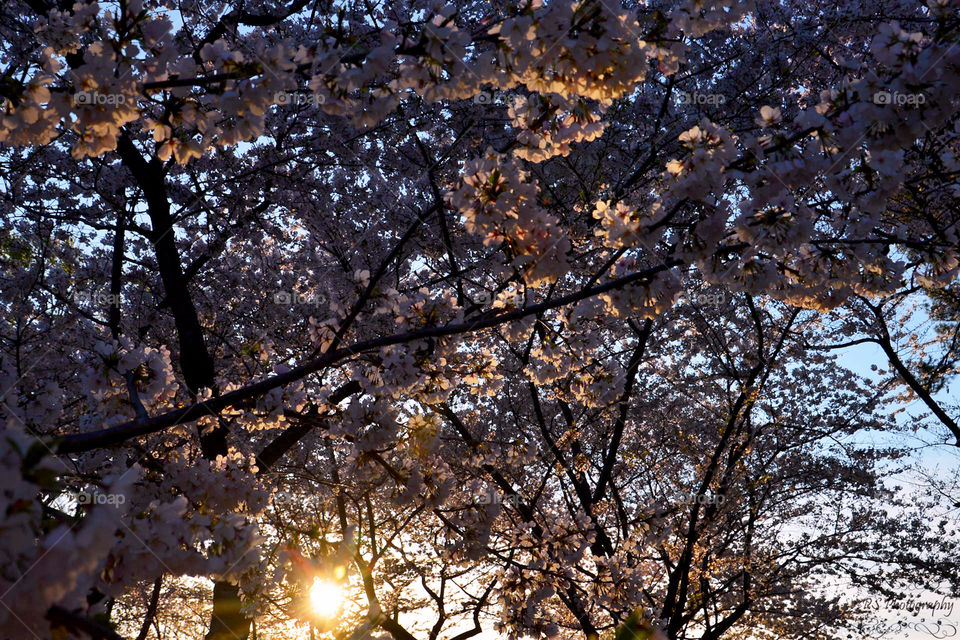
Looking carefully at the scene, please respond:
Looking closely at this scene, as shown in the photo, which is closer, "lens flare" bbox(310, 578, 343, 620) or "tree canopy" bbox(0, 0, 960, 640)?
"tree canopy" bbox(0, 0, 960, 640)

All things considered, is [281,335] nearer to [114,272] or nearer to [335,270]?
[335,270]

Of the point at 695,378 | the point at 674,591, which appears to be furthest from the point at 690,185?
the point at 695,378

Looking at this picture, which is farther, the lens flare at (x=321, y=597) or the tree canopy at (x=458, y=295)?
the lens flare at (x=321, y=597)

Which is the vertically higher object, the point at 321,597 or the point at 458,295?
the point at 458,295

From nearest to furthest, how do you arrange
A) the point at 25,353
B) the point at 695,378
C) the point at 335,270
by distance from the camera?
the point at 25,353, the point at 335,270, the point at 695,378

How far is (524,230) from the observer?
12.0ft

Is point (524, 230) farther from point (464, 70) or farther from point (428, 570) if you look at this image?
point (428, 570)

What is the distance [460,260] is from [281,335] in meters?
3.26

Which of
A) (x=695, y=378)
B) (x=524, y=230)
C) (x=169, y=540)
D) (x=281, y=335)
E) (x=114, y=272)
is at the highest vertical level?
(x=695, y=378)

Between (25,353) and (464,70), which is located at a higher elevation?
(25,353)

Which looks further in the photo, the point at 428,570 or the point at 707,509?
the point at 428,570

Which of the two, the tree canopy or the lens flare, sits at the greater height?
the tree canopy

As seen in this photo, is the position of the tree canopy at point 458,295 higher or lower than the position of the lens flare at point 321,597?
higher

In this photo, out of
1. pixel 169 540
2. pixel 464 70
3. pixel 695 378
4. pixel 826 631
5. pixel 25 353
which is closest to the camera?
pixel 169 540
